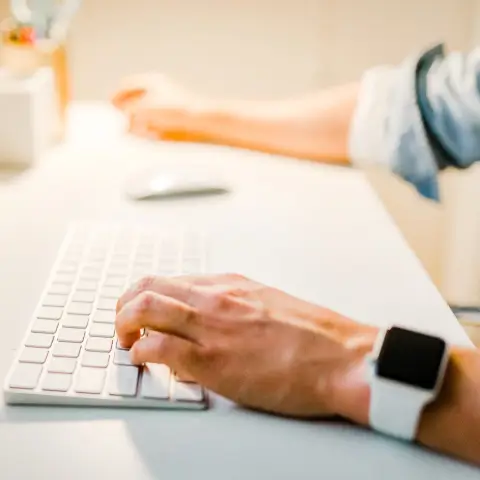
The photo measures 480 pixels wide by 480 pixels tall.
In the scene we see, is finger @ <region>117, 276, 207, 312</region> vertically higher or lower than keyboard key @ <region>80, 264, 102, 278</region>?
higher

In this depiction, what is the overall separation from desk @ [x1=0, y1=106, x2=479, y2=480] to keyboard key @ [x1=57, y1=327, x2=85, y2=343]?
35mm

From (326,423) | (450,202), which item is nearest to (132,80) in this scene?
(450,202)

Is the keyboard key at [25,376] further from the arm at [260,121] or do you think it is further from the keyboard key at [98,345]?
the arm at [260,121]

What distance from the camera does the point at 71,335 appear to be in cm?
56

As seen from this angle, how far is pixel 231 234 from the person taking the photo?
0.79 metres

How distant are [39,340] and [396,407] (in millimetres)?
244

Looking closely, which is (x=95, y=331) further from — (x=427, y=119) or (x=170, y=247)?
(x=427, y=119)

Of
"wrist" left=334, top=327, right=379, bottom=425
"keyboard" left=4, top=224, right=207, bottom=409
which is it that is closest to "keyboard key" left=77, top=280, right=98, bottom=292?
"keyboard" left=4, top=224, right=207, bottom=409

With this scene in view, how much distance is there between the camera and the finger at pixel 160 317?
0.53m

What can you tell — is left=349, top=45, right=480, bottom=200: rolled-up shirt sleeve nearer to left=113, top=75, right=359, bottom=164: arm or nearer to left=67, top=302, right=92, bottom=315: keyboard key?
left=113, top=75, right=359, bottom=164: arm

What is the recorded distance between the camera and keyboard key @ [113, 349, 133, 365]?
1.74ft

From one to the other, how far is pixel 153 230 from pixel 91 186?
180 mm

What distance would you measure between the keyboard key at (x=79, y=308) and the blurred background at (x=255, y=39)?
0.92 m

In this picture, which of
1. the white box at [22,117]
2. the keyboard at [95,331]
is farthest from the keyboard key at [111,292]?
the white box at [22,117]
